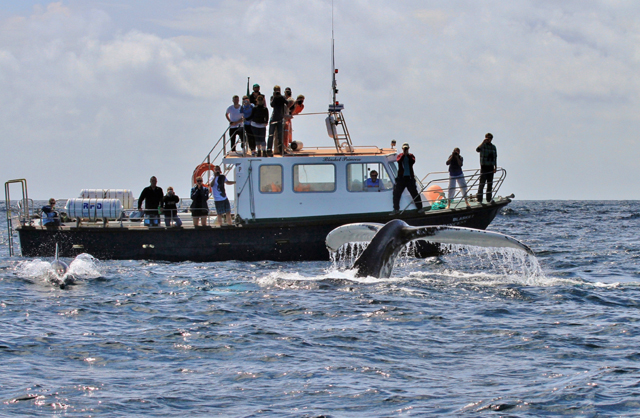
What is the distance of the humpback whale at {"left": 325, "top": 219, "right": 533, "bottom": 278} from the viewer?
11.8 m

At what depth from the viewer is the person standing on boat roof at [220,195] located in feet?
68.1

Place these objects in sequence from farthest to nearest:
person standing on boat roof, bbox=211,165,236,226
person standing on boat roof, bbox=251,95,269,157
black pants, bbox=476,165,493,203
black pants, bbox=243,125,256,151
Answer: black pants, bbox=243,125,256,151
person standing on boat roof, bbox=251,95,269,157
black pants, bbox=476,165,493,203
person standing on boat roof, bbox=211,165,236,226

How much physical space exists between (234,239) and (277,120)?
366cm

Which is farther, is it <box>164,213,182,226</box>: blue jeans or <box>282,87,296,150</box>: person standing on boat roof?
<box>282,87,296,150</box>: person standing on boat roof

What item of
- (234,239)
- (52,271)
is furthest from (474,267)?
(52,271)

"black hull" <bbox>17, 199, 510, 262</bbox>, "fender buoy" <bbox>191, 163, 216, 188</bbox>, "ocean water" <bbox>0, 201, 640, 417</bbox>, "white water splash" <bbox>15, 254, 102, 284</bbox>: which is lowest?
"ocean water" <bbox>0, 201, 640, 417</bbox>

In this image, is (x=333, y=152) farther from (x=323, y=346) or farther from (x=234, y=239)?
(x=323, y=346)

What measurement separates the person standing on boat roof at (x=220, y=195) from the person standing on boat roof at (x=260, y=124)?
125 centimetres

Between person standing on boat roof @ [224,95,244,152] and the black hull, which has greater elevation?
person standing on boat roof @ [224,95,244,152]

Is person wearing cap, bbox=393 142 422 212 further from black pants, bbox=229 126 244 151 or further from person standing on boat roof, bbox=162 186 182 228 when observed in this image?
person standing on boat roof, bbox=162 186 182 228

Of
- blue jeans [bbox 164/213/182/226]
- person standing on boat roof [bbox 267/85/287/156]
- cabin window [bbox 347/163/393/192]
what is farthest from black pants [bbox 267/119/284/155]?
blue jeans [bbox 164/213/182/226]

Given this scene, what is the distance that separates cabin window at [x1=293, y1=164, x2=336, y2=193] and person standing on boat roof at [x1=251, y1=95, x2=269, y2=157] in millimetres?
1115

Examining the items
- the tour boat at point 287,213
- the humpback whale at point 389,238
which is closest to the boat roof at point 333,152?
the tour boat at point 287,213

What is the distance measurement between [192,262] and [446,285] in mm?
8280
